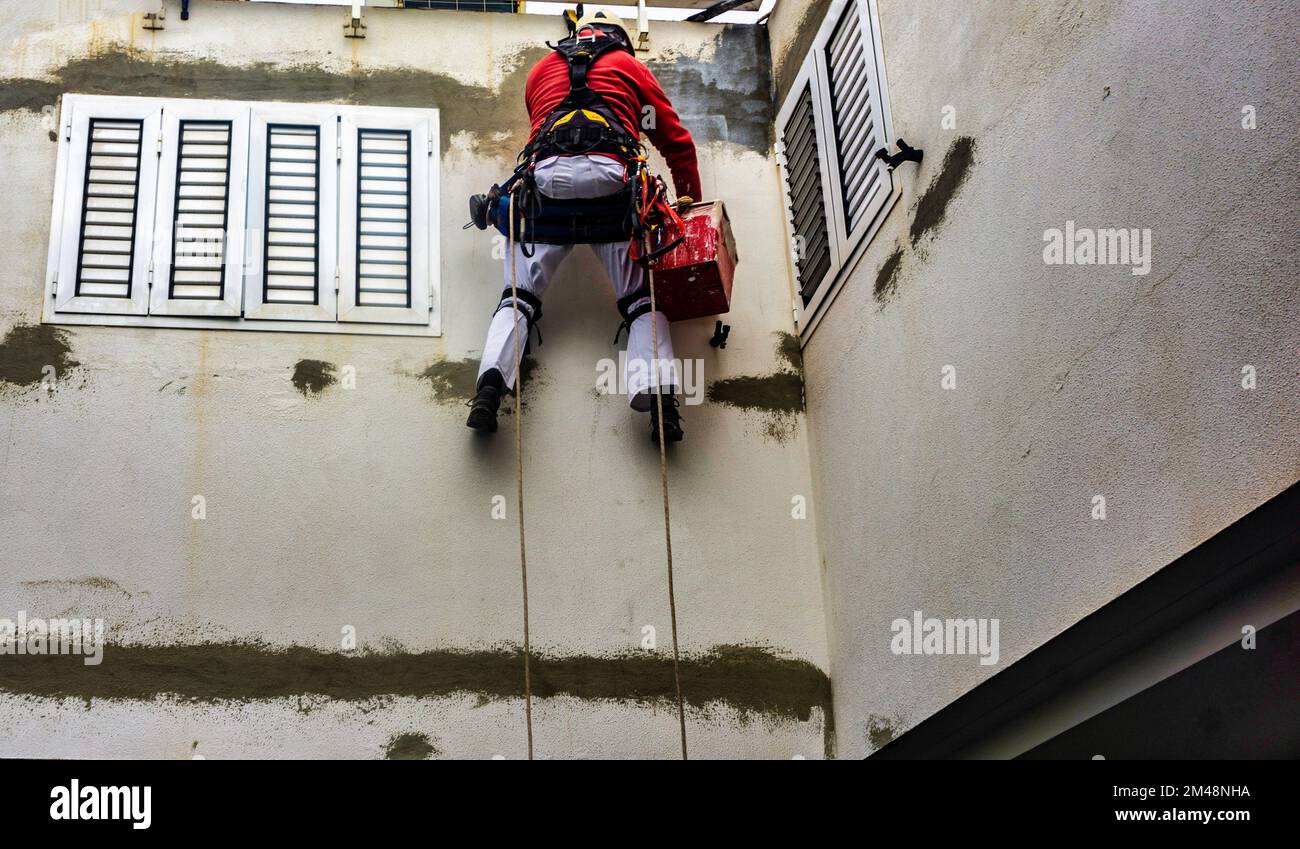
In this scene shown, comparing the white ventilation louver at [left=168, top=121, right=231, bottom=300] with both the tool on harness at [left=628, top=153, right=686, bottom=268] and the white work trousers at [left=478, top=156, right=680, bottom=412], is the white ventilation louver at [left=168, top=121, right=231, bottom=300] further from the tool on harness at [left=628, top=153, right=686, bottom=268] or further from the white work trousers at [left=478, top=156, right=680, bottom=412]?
the tool on harness at [left=628, top=153, right=686, bottom=268]

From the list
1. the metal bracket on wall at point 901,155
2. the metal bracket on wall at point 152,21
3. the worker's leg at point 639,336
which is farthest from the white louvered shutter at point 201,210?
the metal bracket on wall at point 901,155

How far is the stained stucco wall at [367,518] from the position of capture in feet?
14.9

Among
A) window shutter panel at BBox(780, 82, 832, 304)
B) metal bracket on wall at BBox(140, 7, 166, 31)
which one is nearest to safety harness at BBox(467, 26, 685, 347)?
window shutter panel at BBox(780, 82, 832, 304)

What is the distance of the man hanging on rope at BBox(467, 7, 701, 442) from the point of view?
4.82 meters

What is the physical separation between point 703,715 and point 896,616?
0.80 metres

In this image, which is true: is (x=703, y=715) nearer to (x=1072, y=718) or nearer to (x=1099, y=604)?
(x=1072, y=718)

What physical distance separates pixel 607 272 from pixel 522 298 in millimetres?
385

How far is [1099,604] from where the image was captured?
318 cm

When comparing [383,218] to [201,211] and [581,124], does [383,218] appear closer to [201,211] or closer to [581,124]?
[201,211]

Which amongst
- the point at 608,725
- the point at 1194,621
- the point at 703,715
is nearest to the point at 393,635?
the point at 608,725

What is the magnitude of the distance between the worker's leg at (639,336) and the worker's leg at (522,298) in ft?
0.59

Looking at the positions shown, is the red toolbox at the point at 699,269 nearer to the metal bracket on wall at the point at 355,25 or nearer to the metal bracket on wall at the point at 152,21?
the metal bracket on wall at the point at 355,25

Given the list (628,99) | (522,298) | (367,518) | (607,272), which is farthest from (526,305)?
(367,518)

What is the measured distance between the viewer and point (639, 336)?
5.04 metres
